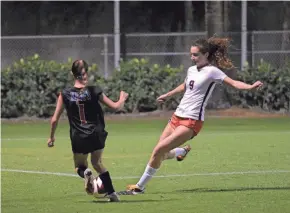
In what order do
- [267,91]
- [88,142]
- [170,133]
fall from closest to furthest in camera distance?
[88,142] → [170,133] → [267,91]

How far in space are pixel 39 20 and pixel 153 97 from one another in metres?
9.64

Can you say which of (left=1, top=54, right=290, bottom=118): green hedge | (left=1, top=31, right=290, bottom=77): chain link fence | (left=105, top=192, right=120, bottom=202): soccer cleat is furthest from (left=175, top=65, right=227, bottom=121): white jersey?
(left=1, top=31, right=290, bottom=77): chain link fence

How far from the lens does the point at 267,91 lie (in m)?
29.7

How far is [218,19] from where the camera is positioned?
99.0 ft

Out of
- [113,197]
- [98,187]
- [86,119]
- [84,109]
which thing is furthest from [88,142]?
[113,197]

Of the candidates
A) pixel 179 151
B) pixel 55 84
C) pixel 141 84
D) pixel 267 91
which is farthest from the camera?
pixel 267 91

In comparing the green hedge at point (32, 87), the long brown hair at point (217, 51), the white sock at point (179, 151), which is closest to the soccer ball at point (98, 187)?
the white sock at point (179, 151)

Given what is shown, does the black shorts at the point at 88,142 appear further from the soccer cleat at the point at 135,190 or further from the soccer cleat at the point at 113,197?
the soccer cleat at the point at 135,190

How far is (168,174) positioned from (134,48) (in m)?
17.5

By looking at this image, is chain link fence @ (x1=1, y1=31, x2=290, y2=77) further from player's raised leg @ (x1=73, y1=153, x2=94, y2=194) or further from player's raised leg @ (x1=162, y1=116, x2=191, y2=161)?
player's raised leg @ (x1=73, y1=153, x2=94, y2=194)

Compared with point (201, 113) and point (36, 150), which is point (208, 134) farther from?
point (201, 113)

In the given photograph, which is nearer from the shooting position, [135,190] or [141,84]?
[135,190]

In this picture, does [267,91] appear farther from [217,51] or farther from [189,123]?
[189,123]

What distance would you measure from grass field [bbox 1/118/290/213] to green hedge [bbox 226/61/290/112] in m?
5.16
